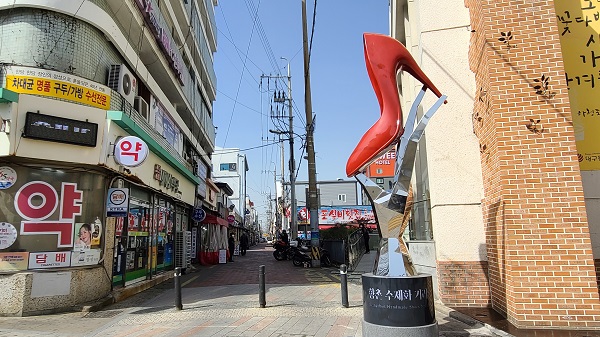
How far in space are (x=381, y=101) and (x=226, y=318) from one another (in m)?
4.80

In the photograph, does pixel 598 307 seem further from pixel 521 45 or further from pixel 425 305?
pixel 521 45

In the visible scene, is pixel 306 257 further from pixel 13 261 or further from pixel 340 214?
pixel 340 214

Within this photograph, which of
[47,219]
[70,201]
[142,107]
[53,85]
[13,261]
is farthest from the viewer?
[142,107]

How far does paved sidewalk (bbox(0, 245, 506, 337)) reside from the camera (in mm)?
6202

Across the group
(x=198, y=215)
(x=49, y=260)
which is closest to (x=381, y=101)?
(x=49, y=260)

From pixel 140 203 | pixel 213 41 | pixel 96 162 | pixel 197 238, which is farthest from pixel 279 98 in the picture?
pixel 96 162

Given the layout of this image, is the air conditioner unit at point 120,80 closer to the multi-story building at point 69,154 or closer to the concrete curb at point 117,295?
the multi-story building at point 69,154

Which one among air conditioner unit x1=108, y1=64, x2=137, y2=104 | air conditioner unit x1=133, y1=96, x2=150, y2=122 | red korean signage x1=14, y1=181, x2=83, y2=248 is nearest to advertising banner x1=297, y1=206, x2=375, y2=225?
air conditioner unit x1=133, y1=96, x2=150, y2=122

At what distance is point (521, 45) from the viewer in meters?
6.37

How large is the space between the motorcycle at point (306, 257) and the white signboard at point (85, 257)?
991 centimetres

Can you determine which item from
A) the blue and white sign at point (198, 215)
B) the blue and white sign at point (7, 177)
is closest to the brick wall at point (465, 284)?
the blue and white sign at point (7, 177)

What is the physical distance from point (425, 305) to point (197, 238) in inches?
763

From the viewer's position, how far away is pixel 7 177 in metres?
8.03

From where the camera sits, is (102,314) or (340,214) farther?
(340,214)
